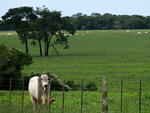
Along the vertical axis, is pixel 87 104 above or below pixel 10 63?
below

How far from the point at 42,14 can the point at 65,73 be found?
31074 mm

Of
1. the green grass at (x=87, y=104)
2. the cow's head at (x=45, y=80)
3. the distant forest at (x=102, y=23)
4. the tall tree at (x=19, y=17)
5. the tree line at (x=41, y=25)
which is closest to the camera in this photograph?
the cow's head at (x=45, y=80)

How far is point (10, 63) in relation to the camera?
28.2m

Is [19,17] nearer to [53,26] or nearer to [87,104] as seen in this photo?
[53,26]

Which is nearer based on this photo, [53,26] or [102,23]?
[53,26]

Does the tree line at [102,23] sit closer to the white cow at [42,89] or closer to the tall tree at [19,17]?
the tall tree at [19,17]

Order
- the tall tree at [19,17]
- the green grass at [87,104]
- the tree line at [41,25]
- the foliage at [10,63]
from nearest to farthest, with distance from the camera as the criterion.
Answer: the green grass at [87,104] → the foliage at [10,63] → the tree line at [41,25] → the tall tree at [19,17]

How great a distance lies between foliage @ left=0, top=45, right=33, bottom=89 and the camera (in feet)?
86.8

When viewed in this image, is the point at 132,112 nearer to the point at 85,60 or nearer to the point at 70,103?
the point at 70,103

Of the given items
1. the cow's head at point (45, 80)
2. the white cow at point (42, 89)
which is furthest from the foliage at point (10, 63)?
the cow's head at point (45, 80)

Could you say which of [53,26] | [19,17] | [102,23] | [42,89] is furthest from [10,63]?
[102,23]

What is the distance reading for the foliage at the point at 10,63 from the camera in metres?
26.5

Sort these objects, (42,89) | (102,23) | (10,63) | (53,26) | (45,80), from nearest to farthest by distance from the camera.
A: (45,80)
(42,89)
(10,63)
(53,26)
(102,23)

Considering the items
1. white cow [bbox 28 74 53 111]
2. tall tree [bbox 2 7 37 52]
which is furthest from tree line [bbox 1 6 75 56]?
white cow [bbox 28 74 53 111]
